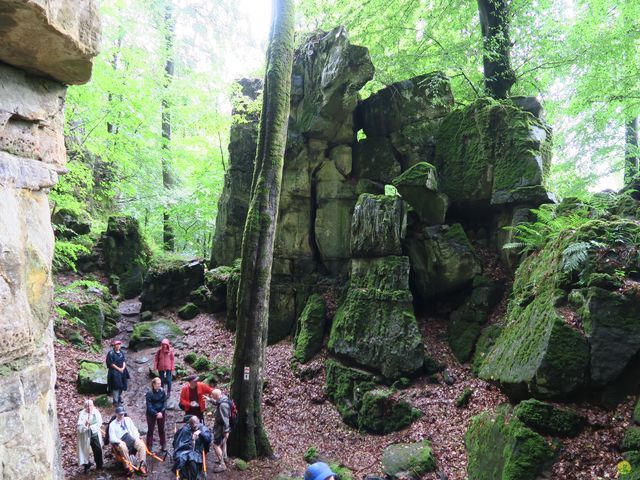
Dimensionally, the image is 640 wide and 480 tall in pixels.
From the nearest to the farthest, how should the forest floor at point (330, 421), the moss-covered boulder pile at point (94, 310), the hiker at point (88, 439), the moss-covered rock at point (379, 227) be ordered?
1. the forest floor at point (330, 421)
2. the hiker at point (88, 439)
3. the moss-covered rock at point (379, 227)
4. the moss-covered boulder pile at point (94, 310)

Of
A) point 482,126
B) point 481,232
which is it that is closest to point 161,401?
point 481,232

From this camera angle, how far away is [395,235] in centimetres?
1165

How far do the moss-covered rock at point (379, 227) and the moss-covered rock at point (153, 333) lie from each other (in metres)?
7.34

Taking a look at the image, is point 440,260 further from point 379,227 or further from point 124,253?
point 124,253

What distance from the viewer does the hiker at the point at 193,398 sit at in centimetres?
832

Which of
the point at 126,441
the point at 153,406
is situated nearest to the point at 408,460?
the point at 153,406

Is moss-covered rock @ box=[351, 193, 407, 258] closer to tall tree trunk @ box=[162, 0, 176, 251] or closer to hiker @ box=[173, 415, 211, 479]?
hiker @ box=[173, 415, 211, 479]

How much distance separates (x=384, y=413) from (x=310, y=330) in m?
3.80

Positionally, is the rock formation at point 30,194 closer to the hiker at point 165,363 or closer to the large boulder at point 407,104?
the hiker at point 165,363

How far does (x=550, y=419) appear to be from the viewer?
5691mm

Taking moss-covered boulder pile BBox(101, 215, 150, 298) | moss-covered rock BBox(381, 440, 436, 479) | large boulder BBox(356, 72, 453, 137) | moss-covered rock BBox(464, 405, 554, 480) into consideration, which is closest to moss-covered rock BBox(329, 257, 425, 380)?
moss-covered rock BBox(381, 440, 436, 479)

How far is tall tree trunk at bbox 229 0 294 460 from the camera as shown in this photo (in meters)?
8.55

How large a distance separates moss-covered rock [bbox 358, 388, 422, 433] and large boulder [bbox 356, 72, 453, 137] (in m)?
8.62

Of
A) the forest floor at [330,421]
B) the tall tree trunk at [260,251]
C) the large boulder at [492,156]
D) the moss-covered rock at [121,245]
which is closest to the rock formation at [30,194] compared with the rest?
the forest floor at [330,421]
